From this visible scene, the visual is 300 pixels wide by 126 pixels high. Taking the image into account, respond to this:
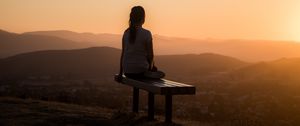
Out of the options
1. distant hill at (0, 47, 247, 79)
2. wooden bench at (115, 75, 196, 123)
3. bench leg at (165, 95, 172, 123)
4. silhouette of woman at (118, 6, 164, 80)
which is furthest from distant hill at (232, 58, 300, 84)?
bench leg at (165, 95, 172, 123)

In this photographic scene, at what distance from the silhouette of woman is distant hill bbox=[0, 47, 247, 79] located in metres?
52.2

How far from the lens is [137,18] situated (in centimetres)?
943

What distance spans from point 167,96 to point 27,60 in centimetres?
6924

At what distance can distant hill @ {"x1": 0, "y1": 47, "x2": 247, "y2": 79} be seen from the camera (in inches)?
2569

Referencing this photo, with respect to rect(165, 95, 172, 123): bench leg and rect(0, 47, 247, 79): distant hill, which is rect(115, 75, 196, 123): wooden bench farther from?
rect(0, 47, 247, 79): distant hill

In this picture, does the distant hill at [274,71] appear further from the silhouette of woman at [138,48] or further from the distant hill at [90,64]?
the silhouette of woman at [138,48]

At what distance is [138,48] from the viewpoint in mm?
9375

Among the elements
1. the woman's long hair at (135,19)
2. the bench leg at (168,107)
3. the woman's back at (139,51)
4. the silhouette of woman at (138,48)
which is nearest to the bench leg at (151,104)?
the silhouette of woman at (138,48)

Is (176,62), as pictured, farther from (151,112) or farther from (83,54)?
(151,112)

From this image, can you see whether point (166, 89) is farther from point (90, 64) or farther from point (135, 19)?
point (90, 64)

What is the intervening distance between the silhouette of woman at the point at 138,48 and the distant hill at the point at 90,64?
5215cm

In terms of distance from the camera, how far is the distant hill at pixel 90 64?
6525cm

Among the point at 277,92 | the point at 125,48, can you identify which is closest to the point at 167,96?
the point at 125,48

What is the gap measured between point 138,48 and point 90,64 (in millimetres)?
65664
